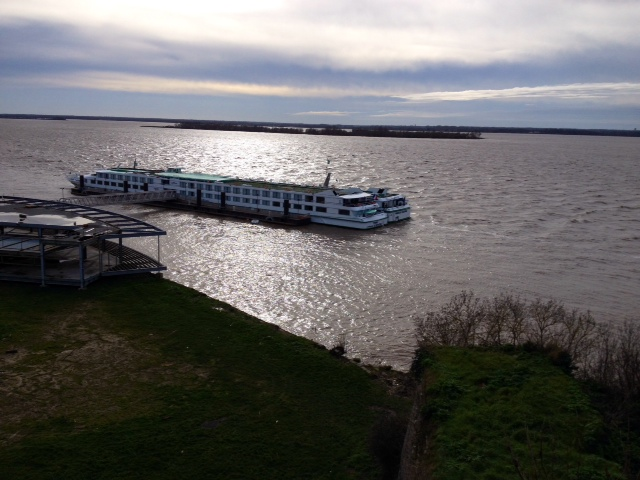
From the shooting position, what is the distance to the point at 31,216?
30875 mm

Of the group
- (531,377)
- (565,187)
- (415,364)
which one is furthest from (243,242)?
(565,187)

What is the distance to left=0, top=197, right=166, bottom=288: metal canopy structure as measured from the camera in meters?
26.6

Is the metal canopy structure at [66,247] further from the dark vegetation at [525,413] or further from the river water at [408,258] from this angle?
the dark vegetation at [525,413]

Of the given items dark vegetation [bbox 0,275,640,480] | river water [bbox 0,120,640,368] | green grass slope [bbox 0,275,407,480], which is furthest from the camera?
river water [bbox 0,120,640,368]

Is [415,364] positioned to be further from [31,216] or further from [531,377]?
[31,216]

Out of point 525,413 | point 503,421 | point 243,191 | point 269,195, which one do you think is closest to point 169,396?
point 503,421

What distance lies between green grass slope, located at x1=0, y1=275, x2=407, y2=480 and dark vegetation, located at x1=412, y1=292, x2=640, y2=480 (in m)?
3.02

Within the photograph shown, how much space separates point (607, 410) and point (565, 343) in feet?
21.4

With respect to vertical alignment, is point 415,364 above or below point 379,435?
above

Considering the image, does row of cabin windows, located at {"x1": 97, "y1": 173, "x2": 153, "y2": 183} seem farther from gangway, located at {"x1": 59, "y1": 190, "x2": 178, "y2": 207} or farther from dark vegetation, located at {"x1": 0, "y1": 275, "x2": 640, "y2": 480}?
dark vegetation, located at {"x1": 0, "y1": 275, "x2": 640, "y2": 480}

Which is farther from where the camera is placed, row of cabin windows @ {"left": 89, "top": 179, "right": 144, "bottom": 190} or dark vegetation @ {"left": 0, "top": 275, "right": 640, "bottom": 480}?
row of cabin windows @ {"left": 89, "top": 179, "right": 144, "bottom": 190}

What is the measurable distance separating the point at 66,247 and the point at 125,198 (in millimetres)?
33936

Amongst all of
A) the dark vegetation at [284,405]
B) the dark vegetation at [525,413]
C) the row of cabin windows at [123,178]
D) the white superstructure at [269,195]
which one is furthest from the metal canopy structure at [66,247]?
the row of cabin windows at [123,178]

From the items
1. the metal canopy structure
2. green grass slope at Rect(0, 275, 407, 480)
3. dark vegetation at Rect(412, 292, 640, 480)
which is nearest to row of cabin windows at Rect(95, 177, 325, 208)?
the metal canopy structure
